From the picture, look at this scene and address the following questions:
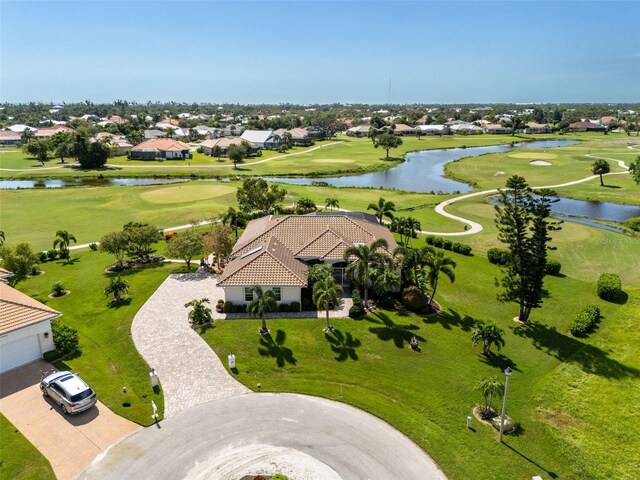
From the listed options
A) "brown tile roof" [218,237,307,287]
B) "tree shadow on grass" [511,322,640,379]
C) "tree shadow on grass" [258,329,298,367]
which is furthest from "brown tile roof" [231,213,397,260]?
"tree shadow on grass" [511,322,640,379]

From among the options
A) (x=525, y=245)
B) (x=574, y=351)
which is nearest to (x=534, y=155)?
(x=525, y=245)

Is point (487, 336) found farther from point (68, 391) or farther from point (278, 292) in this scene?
point (68, 391)

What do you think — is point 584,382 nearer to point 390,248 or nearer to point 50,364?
point 390,248

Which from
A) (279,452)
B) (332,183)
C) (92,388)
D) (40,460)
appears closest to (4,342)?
(92,388)

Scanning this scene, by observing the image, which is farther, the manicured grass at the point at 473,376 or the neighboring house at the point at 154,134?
the neighboring house at the point at 154,134

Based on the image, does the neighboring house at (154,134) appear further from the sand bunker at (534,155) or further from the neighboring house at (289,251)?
the neighboring house at (289,251)

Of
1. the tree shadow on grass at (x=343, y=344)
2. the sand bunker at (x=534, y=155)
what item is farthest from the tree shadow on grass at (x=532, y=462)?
the sand bunker at (x=534, y=155)
